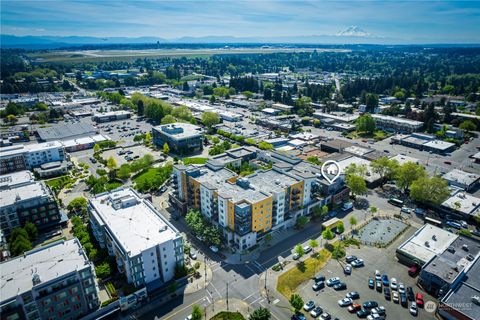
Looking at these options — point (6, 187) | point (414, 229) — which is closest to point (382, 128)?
point (414, 229)

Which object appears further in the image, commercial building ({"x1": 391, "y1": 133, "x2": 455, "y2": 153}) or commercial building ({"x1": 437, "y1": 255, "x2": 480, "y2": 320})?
commercial building ({"x1": 391, "y1": 133, "x2": 455, "y2": 153})

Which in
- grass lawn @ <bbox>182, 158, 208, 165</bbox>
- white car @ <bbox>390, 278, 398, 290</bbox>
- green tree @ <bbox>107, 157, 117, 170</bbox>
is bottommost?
white car @ <bbox>390, 278, 398, 290</bbox>

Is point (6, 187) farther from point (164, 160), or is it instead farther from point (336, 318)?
point (336, 318)

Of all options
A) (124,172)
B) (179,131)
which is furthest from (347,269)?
(179,131)

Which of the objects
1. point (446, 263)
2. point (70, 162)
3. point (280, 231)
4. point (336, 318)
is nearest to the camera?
point (336, 318)

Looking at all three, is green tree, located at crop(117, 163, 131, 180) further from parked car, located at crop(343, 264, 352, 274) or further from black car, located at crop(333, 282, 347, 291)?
black car, located at crop(333, 282, 347, 291)

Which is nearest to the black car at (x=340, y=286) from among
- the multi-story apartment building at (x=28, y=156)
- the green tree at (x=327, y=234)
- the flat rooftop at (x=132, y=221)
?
the green tree at (x=327, y=234)

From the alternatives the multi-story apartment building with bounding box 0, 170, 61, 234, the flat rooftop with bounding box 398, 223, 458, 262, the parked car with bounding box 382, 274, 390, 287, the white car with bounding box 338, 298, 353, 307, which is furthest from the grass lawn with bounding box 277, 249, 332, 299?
the multi-story apartment building with bounding box 0, 170, 61, 234
